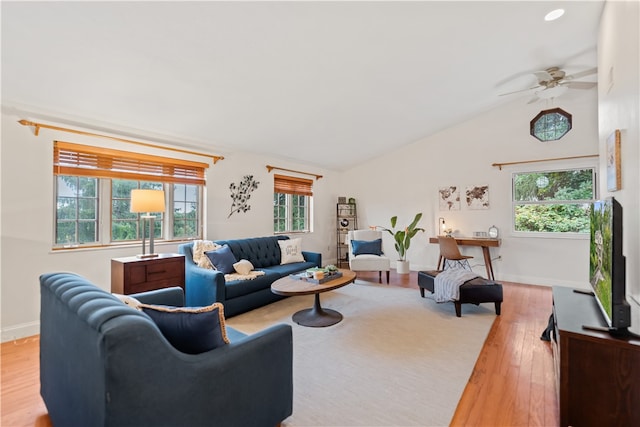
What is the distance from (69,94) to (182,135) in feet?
4.30

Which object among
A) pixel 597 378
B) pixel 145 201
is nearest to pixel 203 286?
pixel 145 201

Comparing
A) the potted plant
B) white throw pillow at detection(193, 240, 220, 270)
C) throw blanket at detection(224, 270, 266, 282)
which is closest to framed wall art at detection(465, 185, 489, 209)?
the potted plant

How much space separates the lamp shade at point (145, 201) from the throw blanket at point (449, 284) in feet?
10.8

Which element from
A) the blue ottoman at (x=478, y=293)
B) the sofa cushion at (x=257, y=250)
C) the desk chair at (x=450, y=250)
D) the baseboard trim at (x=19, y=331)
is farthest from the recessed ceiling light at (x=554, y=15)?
the baseboard trim at (x=19, y=331)

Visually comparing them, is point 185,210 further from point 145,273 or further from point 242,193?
point 145,273

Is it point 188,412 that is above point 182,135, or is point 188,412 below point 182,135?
below

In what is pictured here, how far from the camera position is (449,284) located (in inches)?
136

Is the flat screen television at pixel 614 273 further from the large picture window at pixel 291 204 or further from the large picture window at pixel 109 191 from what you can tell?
the large picture window at pixel 291 204

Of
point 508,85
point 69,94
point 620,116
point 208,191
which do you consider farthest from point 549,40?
point 69,94

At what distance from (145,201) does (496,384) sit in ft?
11.6

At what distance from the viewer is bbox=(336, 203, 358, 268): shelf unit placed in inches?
272

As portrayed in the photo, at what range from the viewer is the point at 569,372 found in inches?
65.9

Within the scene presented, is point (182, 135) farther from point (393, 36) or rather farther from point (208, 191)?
point (393, 36)

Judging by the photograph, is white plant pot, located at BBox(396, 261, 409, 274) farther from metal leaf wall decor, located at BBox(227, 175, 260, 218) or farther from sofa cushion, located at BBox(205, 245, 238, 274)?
sofa cushion, located at BBox(205, 245, 238, 274)
